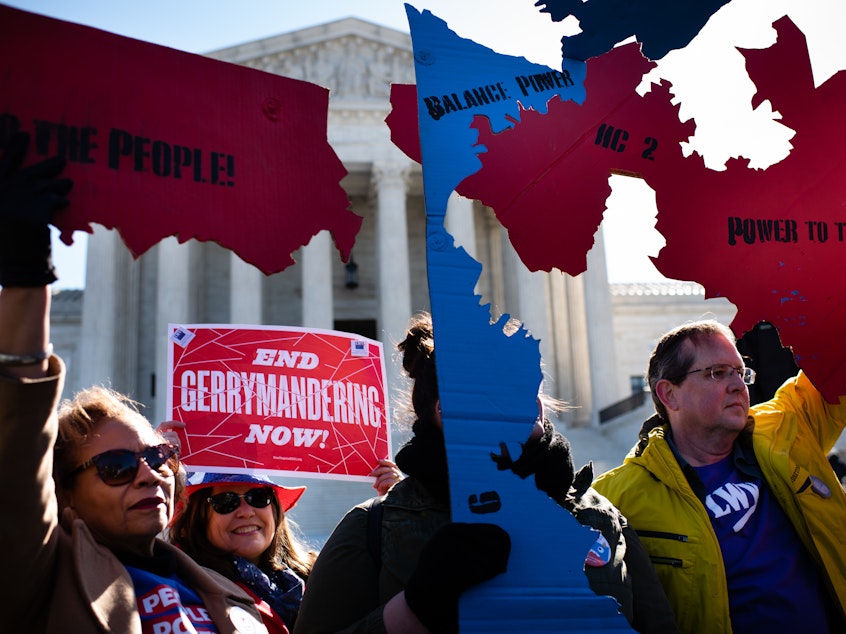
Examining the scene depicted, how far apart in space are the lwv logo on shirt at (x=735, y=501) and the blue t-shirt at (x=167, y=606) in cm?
195

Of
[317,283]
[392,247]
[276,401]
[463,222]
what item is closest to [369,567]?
[276,401]

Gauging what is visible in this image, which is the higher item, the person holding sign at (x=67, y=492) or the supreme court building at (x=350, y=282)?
the supreme court building at (x=350, y=282)

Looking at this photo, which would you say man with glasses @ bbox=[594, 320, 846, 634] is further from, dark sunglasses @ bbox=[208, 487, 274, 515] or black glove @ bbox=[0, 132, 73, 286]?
black glove @ bbox=[0, 132, 73, 286]

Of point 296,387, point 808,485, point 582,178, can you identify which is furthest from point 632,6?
point 296,387

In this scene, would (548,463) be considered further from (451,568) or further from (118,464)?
(118,464)

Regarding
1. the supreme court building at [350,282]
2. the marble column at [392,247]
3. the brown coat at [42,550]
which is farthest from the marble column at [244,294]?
the brown coat at [42,550]

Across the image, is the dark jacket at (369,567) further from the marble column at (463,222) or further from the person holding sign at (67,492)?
the marble column at (463,222)

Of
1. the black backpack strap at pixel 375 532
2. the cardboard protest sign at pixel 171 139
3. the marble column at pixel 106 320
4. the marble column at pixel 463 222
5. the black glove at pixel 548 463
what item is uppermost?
the marble column at pixel 463 222

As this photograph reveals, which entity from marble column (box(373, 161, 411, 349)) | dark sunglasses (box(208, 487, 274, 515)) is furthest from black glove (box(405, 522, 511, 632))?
marble column (box(373, 161, 411, 349))

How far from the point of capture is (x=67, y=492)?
2.67 meters

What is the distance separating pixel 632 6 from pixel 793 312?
128cm

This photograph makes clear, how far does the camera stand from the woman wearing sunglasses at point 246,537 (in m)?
3.69

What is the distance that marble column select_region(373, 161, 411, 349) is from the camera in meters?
30.0

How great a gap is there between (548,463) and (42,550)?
4.48 ft
